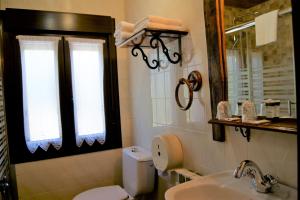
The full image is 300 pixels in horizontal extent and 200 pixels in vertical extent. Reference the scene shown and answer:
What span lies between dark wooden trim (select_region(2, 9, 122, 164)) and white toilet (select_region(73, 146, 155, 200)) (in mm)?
429

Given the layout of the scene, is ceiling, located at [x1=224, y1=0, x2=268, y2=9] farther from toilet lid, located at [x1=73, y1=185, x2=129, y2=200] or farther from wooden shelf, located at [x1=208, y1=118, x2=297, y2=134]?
toilet lid, located at [x1=73, y1=185, x2=129, y2=200]

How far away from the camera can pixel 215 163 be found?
1.34 m

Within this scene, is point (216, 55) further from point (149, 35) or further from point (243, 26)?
point (149, 35)

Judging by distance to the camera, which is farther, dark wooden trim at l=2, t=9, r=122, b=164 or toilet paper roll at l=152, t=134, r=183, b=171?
dark wooden trim at l=2, t=9, r=122, b=164

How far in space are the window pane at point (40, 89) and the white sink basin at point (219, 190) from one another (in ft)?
4.59

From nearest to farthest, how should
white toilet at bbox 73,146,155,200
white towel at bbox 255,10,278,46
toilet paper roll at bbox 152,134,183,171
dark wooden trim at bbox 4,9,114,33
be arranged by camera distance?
white towel at bbox 255,10,278,46, toilet paper roll at bbox 152,134,183,171, white toilet at bbox 73,146,155,200, dark wooden trim at bbox 4,9,114,33

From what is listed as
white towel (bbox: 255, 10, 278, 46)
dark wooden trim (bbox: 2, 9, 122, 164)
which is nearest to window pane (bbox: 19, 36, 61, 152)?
dark wooden trim (bbox: 2, 9, 122, 164)

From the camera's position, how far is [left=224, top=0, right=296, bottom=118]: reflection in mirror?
0.95 metres

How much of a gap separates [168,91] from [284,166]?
92 cm

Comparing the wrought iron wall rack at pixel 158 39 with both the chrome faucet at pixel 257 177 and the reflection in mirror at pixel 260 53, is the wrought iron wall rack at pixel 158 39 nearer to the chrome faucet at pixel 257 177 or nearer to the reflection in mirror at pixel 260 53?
the reflection in mirror at pixel 260 53

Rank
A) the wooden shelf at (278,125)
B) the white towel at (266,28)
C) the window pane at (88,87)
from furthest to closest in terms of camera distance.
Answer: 1. the window pane at (88,87)
2. the white towel at (266,28)
3. the wooden shelf at (278,125)

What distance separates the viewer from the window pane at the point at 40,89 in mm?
2053

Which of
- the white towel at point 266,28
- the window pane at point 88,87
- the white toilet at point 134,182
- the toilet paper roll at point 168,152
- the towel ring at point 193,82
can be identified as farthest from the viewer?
the window pane at point 88,87

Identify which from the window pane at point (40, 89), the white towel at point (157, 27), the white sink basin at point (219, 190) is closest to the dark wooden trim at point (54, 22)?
the window pane at point (40, 89)
